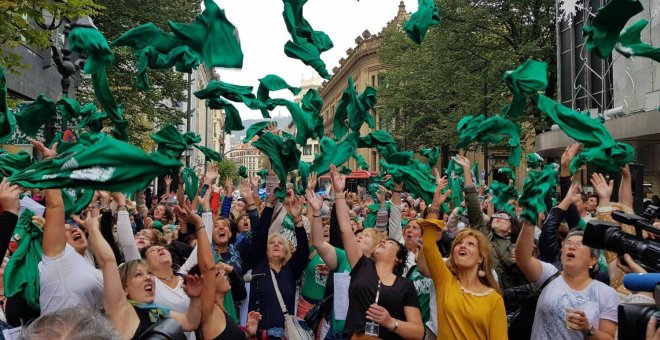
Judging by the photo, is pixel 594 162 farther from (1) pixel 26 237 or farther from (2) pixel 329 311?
(1) pixel 26 237

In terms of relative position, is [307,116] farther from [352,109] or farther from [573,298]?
[573,298]

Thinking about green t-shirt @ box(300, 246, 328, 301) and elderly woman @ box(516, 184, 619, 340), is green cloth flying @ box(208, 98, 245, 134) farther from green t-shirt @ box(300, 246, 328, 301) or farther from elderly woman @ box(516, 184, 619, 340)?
elderly woman @ box(516, 184, 619, 340)

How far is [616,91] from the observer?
22.1 meters

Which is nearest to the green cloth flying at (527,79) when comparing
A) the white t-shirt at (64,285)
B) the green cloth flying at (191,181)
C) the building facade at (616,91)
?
the white t-shirt at (64,285)

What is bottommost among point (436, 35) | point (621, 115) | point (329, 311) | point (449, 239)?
point (329, 311)

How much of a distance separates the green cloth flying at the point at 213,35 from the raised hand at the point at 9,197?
4.62ft

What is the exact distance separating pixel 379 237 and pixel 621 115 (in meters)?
17.2

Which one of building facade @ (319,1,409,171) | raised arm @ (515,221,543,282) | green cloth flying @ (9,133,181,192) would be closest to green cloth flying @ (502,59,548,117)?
raised arm @ (515,221,543,282)

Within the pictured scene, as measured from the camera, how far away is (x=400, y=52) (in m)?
37.5

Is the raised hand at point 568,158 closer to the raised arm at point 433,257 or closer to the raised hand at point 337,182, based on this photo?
the raised arm at point 433,257

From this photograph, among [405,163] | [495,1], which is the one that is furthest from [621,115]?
[405,163]

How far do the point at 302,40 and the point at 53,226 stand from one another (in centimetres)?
241

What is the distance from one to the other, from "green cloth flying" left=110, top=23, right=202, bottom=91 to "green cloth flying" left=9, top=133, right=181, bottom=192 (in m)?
1.11

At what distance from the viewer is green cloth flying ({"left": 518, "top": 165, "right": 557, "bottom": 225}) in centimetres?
485
